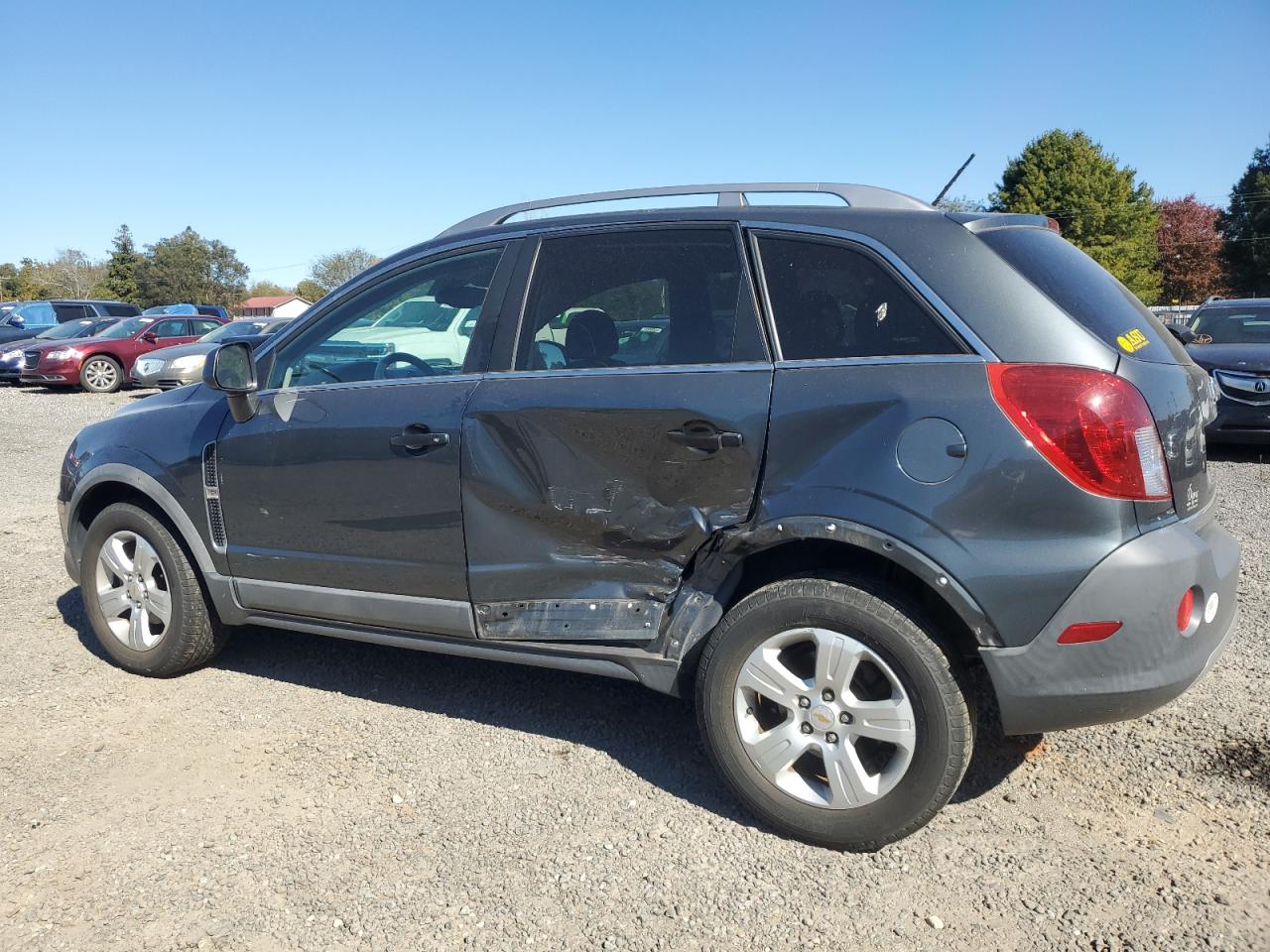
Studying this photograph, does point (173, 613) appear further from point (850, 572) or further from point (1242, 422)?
point (1242, 422)

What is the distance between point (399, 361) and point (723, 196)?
4.54 ft

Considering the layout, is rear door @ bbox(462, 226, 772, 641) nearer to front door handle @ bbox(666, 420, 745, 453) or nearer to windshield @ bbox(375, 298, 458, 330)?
front door handle @ bbox(666, 420, 745, 453)

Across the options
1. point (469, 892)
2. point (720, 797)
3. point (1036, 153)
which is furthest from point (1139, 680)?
point (1036, 153)

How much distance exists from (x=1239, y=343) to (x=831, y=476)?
875 cm

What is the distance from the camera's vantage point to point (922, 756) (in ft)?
8.96

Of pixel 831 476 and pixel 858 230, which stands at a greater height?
pixel 858 230

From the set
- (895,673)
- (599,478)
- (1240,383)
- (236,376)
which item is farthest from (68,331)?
(895,673)

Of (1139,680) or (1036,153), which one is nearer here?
(1139,680)

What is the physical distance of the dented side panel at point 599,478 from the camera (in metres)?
3.03

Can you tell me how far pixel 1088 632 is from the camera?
2594mm

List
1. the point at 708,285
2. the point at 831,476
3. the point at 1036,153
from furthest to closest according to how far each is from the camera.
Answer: the point at 1036,153 → the point at 708,285 → the point at 831,476

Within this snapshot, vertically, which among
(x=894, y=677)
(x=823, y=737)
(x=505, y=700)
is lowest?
(x=505, y=700)

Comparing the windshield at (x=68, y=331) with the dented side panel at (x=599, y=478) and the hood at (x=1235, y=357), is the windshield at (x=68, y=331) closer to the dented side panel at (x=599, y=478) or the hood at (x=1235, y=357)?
the hood at (x=1235, y=357)

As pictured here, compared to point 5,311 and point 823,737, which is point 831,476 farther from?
point 5,311
